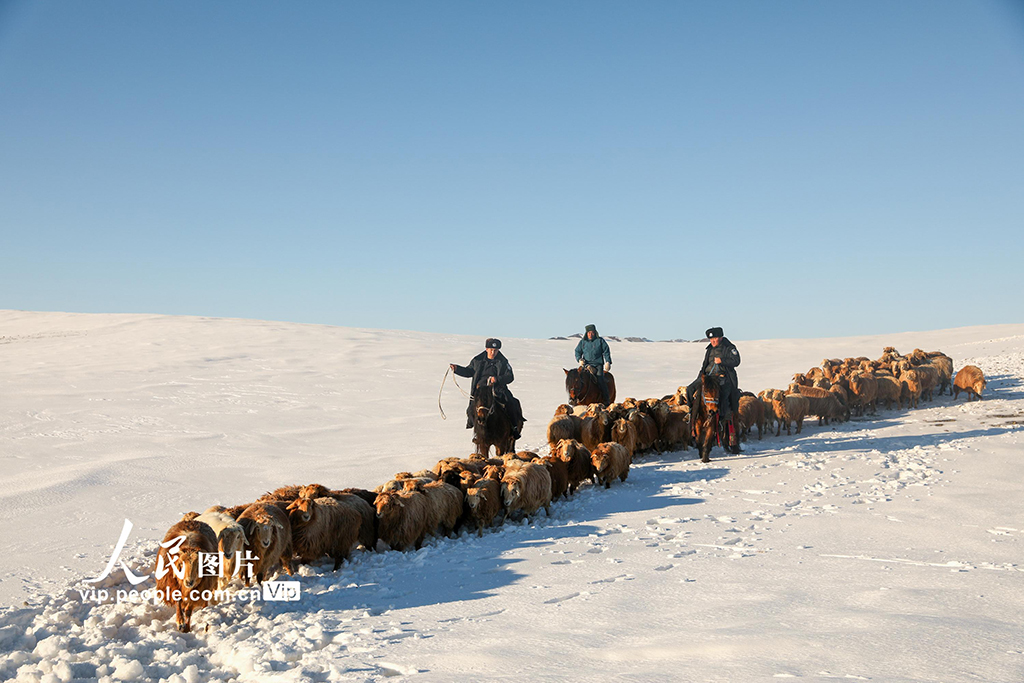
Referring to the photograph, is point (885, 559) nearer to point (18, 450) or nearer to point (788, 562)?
point (788, 562)

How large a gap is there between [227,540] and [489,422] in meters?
6.08

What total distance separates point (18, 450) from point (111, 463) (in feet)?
9.21

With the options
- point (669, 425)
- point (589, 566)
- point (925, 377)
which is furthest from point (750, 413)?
point (589, 566)

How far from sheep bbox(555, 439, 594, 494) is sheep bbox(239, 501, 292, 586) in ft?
12.8

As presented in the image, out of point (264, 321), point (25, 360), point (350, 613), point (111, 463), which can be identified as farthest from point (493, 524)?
point (264, 321)

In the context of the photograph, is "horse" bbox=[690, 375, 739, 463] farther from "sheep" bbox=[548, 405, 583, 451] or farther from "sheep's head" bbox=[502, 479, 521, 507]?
"sheep's head" bbox=[502, 479, 521, 507]

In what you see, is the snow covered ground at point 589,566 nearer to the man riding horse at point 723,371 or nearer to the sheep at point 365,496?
the sheep at point 365,496

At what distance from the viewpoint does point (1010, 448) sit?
1034 centimetres

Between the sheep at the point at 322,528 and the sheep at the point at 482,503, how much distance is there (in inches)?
50.9

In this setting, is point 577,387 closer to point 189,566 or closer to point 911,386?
point 911,386

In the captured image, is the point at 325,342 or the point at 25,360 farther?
the point at 325,342

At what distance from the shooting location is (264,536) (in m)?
4.89


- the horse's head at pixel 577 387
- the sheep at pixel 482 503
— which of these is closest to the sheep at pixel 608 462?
the sheep at pixel 482 503

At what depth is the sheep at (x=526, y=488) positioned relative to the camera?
6977mm
